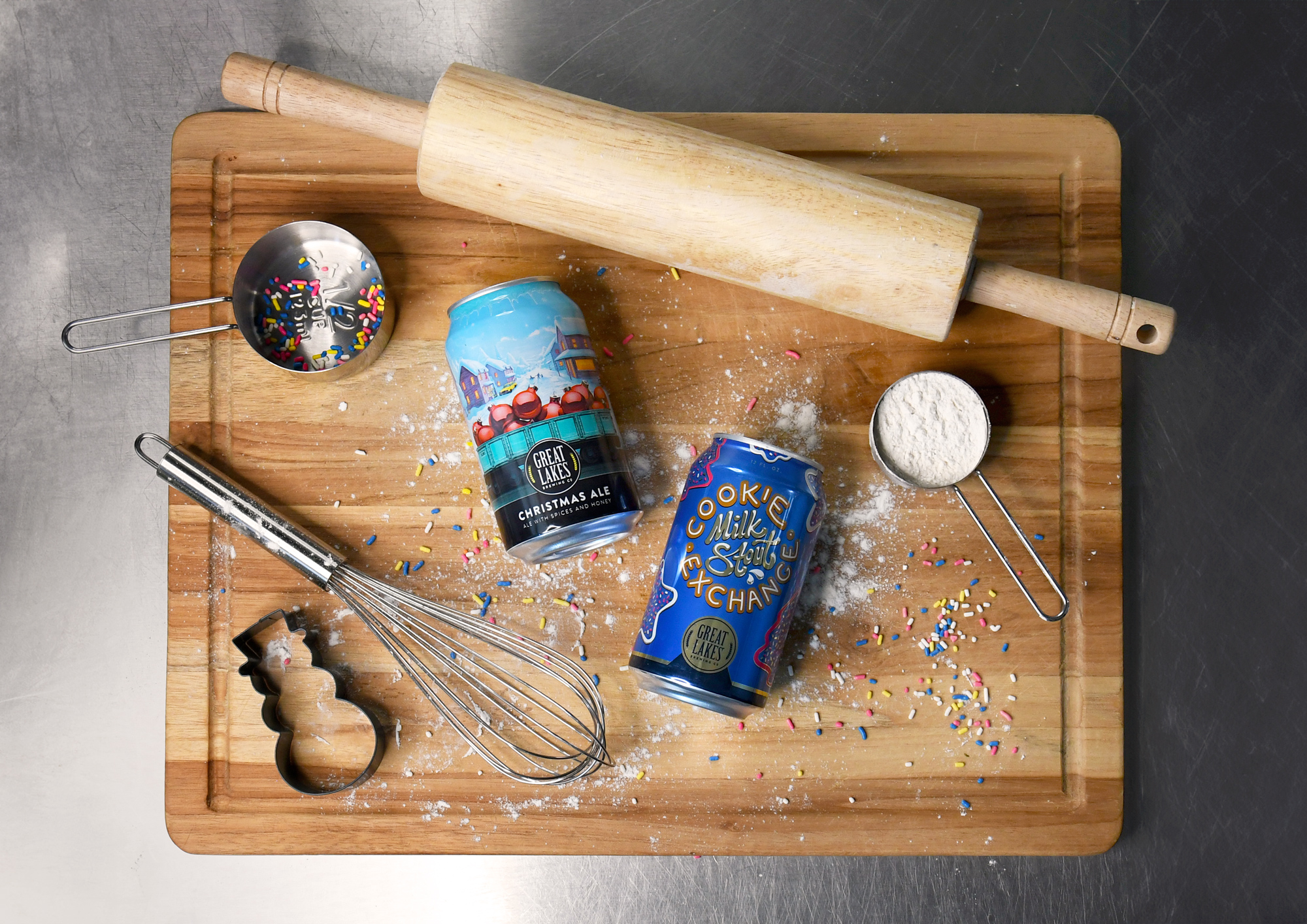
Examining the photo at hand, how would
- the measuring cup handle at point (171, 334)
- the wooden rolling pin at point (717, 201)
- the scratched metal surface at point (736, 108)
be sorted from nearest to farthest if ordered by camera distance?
the wooden rolling pin at point (717, 201)
the measuring cup handle at point (171, 334)
the scratched metal surface at point (736, 108)

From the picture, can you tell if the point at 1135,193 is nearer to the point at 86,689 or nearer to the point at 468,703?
the point at 468,703

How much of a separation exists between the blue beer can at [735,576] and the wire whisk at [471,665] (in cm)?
16

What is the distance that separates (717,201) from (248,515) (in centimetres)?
65

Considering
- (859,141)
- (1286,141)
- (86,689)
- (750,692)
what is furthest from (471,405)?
(1286,141)

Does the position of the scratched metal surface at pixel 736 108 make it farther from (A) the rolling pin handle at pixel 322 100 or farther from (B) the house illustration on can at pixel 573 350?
(B) the house illustration on can at pixel 573 350

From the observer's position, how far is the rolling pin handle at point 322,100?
0.94 meters

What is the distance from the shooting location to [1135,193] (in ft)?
3.79

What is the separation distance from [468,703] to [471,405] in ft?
1.23

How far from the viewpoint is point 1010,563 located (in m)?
1.07

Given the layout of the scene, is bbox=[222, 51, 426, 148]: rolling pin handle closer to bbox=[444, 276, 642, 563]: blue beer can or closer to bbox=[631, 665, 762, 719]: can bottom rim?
bbox=[444, 276, 642, 563]: blue beer can

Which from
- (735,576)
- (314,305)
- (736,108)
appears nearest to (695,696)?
(735,576)

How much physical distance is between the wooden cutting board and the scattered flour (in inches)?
2.4

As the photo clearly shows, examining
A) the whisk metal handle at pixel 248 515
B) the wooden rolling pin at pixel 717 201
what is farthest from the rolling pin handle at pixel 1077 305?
the whisk metal handle at pixel 248 515

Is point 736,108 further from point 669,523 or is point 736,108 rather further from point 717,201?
point 669,523
